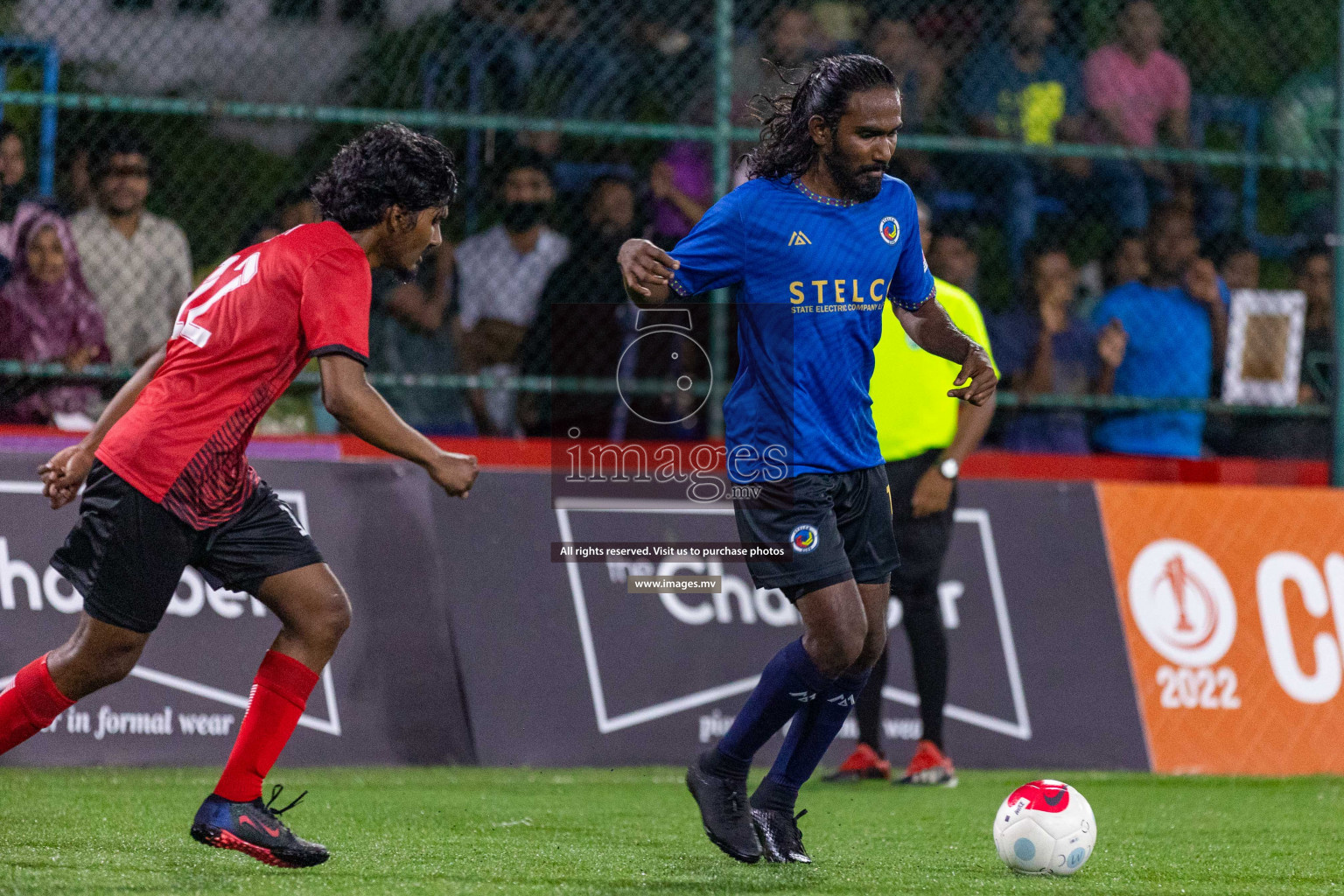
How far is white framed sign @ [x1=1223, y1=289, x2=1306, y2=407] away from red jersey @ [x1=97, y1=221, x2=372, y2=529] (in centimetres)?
602

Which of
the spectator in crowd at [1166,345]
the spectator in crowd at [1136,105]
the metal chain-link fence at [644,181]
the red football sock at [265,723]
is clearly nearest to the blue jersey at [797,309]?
the red football sock at [265,723]

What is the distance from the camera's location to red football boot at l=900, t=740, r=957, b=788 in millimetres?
6957

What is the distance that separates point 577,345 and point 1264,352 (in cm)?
371

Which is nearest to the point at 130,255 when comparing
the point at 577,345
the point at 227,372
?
the point at 577,345

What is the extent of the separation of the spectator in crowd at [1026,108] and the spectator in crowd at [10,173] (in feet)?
16.5

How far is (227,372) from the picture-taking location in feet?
14.3

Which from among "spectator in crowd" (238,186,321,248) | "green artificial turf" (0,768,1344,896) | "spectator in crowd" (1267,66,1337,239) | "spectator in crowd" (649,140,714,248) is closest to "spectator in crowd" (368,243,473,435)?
"spectator in crowd" (238,186,321,248)

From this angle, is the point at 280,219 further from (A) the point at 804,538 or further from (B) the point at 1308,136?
(B) the point at 1308,136

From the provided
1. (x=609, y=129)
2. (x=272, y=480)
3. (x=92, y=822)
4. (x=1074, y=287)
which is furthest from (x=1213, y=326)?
(x=92, y=822)

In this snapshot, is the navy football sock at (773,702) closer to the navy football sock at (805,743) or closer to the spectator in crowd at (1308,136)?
the navy football sock at (805,743)

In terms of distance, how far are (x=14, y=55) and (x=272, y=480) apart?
8.37 ft

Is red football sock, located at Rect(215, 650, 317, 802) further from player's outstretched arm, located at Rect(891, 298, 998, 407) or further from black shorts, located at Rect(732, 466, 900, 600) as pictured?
player's outstretched arm, located at Rect(891, 298, 998, 407)

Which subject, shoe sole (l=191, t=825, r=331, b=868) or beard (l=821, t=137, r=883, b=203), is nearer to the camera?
shoe sole (l=191, t=825, r=331, b=868)

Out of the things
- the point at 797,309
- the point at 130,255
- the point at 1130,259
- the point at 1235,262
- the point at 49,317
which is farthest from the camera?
the point at 1235,262
